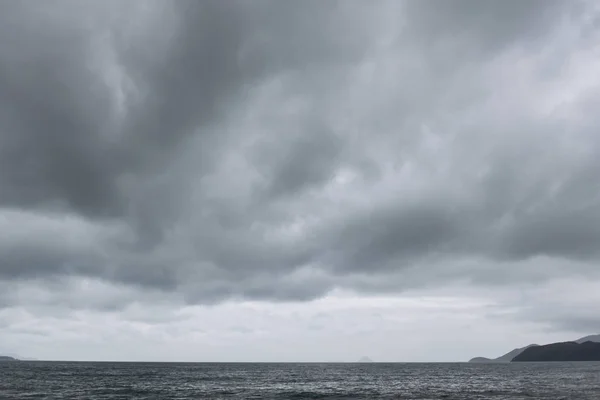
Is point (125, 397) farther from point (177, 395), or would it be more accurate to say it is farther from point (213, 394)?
point (213, 394)

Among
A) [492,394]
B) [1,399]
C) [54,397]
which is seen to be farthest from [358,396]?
[1,399]

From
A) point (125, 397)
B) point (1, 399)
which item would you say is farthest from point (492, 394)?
point (1, 399)

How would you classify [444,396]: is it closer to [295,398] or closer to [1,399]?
[295,398]

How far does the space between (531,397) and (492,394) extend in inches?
323

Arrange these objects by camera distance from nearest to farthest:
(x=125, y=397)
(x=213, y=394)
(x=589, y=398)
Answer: (x=589, y=398) → (x=125, y=397) → (x=213, y=394)

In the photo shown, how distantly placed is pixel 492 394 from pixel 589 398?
15899mm

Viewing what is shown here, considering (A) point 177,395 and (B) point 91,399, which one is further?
(A) point 177,395

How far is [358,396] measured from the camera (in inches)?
3278

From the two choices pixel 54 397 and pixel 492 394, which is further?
pixel 492 394

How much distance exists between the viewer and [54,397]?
3177 inches

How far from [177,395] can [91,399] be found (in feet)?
48.6

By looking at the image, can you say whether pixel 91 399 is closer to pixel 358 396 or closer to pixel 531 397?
pixel 358 396

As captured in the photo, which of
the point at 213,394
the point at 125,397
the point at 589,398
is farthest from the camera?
the point at 213,394

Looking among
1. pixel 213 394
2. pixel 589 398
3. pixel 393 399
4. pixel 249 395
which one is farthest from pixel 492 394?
pixel 213 394
